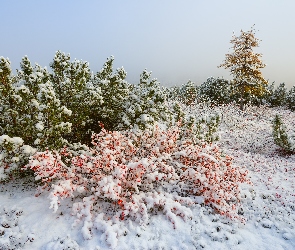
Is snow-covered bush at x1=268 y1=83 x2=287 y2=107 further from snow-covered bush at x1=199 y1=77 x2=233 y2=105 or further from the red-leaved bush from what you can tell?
the red-leaved bush

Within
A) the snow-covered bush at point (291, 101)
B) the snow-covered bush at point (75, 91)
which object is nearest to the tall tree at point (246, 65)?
the snow-covered bush at point (291, 101)

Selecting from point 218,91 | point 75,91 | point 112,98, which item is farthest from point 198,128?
point 218,91

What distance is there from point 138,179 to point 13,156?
4.13m

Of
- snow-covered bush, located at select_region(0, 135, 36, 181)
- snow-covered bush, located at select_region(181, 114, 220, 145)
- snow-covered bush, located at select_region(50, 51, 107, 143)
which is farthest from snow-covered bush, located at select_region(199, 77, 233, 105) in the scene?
snow-covered bush, located at select_region(0, 135, 36, 181)

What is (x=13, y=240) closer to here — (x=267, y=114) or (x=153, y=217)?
(x=153, y=217)

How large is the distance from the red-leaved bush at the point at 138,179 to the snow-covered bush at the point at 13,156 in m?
0.40

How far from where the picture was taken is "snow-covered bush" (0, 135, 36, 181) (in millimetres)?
7636

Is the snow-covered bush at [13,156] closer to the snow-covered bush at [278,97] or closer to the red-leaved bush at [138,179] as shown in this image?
Result: the red-leaved bush at [138,179]

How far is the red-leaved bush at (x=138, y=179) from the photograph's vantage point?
722 cm

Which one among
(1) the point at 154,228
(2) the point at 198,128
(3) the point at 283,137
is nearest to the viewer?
(1) the point at 154,228

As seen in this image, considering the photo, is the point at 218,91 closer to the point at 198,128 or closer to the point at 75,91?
the point at 198,128

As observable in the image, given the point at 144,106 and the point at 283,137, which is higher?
the point at 144,106

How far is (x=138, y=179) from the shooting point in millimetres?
7324

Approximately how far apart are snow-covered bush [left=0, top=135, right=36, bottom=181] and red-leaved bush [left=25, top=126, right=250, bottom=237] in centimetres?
40
